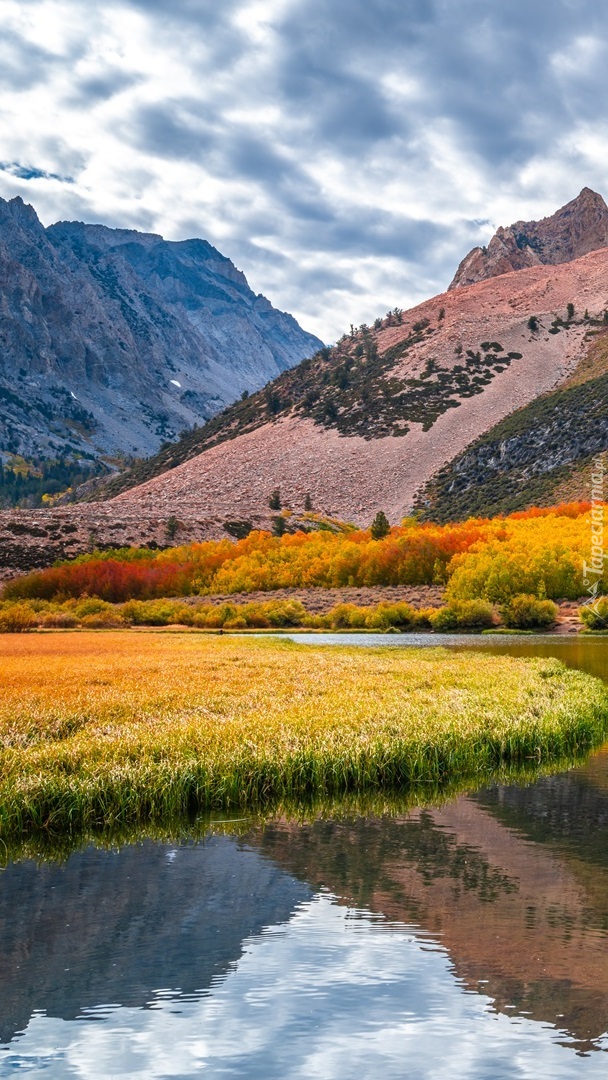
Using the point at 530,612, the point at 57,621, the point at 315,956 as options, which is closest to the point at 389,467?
the point at 530,612

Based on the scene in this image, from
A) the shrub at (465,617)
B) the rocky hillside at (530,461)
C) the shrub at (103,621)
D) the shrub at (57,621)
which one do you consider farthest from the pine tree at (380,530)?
the shrub at (57,621)

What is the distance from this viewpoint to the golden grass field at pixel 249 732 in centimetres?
1702

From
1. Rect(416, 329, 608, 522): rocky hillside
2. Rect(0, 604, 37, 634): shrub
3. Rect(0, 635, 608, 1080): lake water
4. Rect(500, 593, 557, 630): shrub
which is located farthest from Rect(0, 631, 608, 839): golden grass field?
Rect(416, 329, 608, 522): rocky hillside

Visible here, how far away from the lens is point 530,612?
82750 mm

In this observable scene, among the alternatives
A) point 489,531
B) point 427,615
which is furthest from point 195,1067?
point 489,531

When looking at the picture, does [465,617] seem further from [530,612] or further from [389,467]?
[389,467]

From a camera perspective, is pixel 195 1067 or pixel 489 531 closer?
pixel 195 1067

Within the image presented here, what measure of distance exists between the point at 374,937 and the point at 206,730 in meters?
9.88

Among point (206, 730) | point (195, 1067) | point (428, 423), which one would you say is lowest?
point (195, 1067)

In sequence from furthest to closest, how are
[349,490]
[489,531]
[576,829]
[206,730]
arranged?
[349,490], [489,531], [206,730], [576,829]

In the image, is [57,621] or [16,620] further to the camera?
[57,621]

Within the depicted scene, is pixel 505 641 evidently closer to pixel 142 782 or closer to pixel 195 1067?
pixel 142 782

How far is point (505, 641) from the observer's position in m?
69.6

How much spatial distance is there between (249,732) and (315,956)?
10224mm
